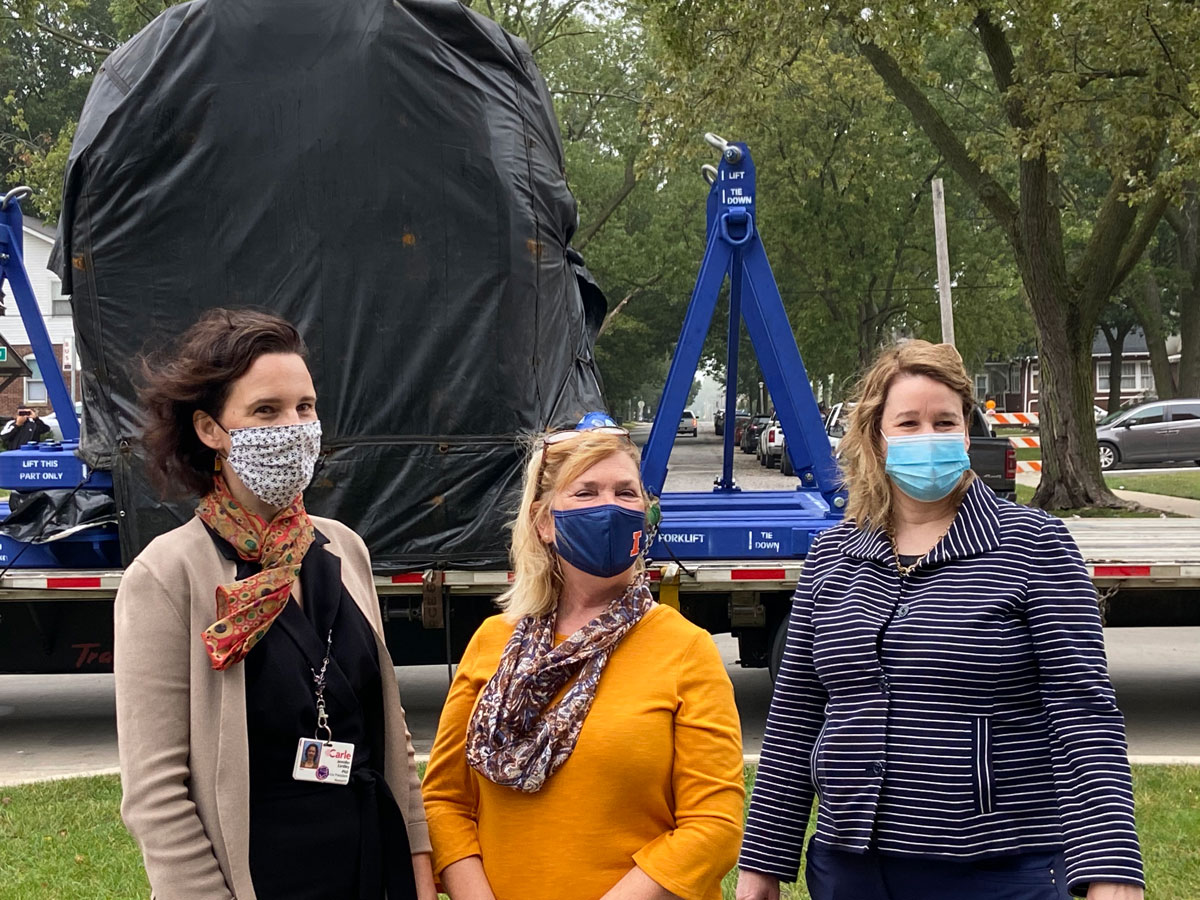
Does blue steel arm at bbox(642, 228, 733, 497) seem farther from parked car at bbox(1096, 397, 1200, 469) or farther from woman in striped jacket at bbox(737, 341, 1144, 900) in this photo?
parked car at bbox(1096, 397, 1200, 469)

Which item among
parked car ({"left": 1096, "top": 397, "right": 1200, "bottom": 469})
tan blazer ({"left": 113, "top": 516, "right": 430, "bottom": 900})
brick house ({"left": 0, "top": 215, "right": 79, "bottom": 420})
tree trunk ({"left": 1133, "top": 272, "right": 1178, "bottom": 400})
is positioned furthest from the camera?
tree trunk ({"left": 1133, "top": 272, "right": 1178, "bottom": 400})

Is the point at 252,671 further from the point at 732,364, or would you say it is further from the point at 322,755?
the point at 732,364

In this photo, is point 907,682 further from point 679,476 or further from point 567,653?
point 679,476

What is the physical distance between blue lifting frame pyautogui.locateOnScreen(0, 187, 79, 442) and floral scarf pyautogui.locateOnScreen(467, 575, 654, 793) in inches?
249

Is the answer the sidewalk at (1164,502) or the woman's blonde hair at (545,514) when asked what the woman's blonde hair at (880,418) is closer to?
the woman's blonde hair at (545,514)

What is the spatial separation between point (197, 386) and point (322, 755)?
783 mm


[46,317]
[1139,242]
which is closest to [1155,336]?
[1139,242]

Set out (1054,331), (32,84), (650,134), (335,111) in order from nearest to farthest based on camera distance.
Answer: (335,111) → (1054,331) → (650,134) → (32,84)

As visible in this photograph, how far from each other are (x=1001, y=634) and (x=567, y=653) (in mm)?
881

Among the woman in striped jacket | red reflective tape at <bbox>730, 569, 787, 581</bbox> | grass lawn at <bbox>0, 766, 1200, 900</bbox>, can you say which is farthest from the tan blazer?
red reflective tape at <bbox>730, 569, 787, 581</bbox>

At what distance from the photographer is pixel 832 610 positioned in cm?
276

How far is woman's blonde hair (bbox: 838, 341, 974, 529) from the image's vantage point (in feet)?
9.37

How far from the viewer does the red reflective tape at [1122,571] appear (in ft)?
24.2

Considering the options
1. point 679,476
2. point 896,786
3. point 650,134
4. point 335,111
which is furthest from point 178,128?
point 679,476
